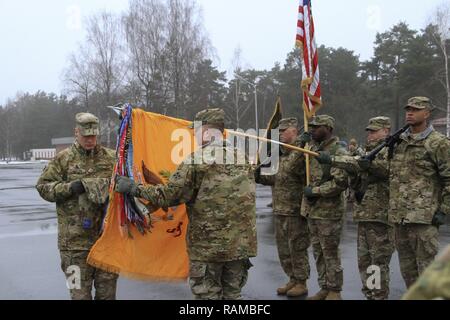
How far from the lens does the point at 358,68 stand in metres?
46.7

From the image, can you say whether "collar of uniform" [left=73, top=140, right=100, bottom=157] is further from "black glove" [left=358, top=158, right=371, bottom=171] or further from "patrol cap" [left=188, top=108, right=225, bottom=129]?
"black glove" [left=358, top=158, right=371, bottom=171]

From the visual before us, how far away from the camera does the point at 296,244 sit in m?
5.61

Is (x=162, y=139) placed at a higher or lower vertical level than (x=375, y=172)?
higher

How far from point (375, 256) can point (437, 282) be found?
3.99 metres

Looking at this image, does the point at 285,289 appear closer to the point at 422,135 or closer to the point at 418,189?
the point at 418,189

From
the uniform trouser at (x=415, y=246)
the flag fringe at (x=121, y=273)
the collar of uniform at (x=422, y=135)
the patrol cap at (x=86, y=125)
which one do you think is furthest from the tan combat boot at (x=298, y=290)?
the patrol cap at (x=86, y=125)

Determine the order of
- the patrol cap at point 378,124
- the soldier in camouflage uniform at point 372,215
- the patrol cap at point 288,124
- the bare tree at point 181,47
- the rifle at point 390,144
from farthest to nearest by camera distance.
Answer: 1. the bare tree at point 181,47
2. the patrol cap at point 288,124
3. the patrol cap at point 378,124
4. the soldier in camouflage uniform at point 372,215
5. the rifle at point 390,144

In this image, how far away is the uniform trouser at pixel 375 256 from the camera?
5.02m

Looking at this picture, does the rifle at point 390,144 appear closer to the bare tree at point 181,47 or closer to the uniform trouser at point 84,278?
the uniform trouser at point 84,278

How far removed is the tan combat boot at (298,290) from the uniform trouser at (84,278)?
83.4 inches

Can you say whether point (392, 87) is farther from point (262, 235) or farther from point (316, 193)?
point (316, 193)
